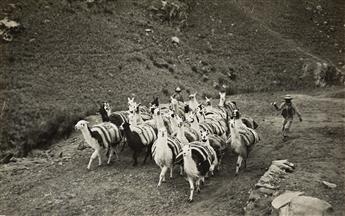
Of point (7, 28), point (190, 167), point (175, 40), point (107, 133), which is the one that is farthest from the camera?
point (175, 40)

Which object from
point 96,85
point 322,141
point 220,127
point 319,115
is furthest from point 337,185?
point 96,85

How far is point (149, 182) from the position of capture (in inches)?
540

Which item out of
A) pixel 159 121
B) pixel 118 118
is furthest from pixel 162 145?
pixel 118 118

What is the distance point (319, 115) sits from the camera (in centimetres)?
2119

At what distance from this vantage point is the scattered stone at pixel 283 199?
393 inches

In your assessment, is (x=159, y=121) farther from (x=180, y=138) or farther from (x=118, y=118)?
(x=118, y=118)

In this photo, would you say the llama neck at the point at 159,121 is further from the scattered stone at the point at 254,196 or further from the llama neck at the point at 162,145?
the scattered stone at the point at 254,196

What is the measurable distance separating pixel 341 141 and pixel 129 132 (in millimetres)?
6850

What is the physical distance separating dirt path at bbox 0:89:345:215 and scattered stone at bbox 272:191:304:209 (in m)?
0.42

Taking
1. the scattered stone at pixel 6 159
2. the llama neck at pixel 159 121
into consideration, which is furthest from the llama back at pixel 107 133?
the scattered stone at pixel 6 159

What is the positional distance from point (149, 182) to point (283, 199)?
15.1ft

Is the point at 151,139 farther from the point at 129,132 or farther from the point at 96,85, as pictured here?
the point at 96,85

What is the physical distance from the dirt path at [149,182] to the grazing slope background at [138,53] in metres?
4.42

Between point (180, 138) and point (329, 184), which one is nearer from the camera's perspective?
point (329, 184)
